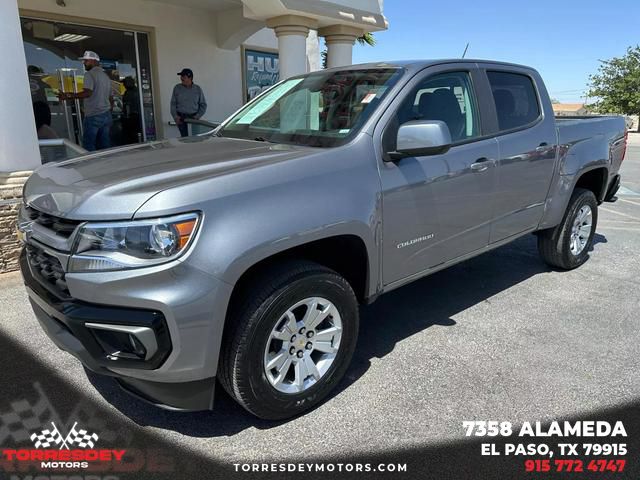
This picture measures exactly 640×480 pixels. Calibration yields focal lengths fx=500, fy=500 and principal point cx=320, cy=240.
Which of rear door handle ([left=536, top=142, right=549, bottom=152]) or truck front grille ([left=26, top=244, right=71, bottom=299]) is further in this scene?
rear door handle ([left=536, top=142, right=549, bottom=152])

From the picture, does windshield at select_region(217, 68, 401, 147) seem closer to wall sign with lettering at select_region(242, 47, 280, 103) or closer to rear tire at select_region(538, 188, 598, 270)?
rear tire at select_region(538, 188, 598, 270)

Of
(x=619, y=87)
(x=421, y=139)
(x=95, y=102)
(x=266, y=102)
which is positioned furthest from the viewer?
(x=619, y=87)

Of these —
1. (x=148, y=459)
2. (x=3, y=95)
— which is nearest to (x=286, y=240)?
(x=148, y=459)

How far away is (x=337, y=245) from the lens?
2.82m

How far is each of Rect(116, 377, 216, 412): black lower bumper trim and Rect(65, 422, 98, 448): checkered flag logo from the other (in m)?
0.47

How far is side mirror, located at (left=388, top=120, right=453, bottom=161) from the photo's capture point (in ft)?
9.00

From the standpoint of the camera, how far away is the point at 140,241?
2102mm

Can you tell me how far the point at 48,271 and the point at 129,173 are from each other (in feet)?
2.01

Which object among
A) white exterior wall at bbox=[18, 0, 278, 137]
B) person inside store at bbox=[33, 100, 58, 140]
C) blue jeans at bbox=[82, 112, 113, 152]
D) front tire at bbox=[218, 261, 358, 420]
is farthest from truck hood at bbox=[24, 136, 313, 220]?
white exterior wall at bbox=[18, 0, 278, 137]

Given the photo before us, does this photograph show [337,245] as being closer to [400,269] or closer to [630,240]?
[400,269]

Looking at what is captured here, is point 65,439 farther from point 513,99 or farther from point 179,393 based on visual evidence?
point 513,99

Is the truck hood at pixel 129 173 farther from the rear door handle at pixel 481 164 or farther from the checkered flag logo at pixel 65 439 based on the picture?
the rear door handle at pixel 481 164

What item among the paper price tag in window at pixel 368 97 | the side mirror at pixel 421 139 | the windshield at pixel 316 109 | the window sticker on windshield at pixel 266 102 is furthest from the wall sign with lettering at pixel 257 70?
the side mirror at pixel 421 139

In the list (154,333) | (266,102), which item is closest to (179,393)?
(154,333)
